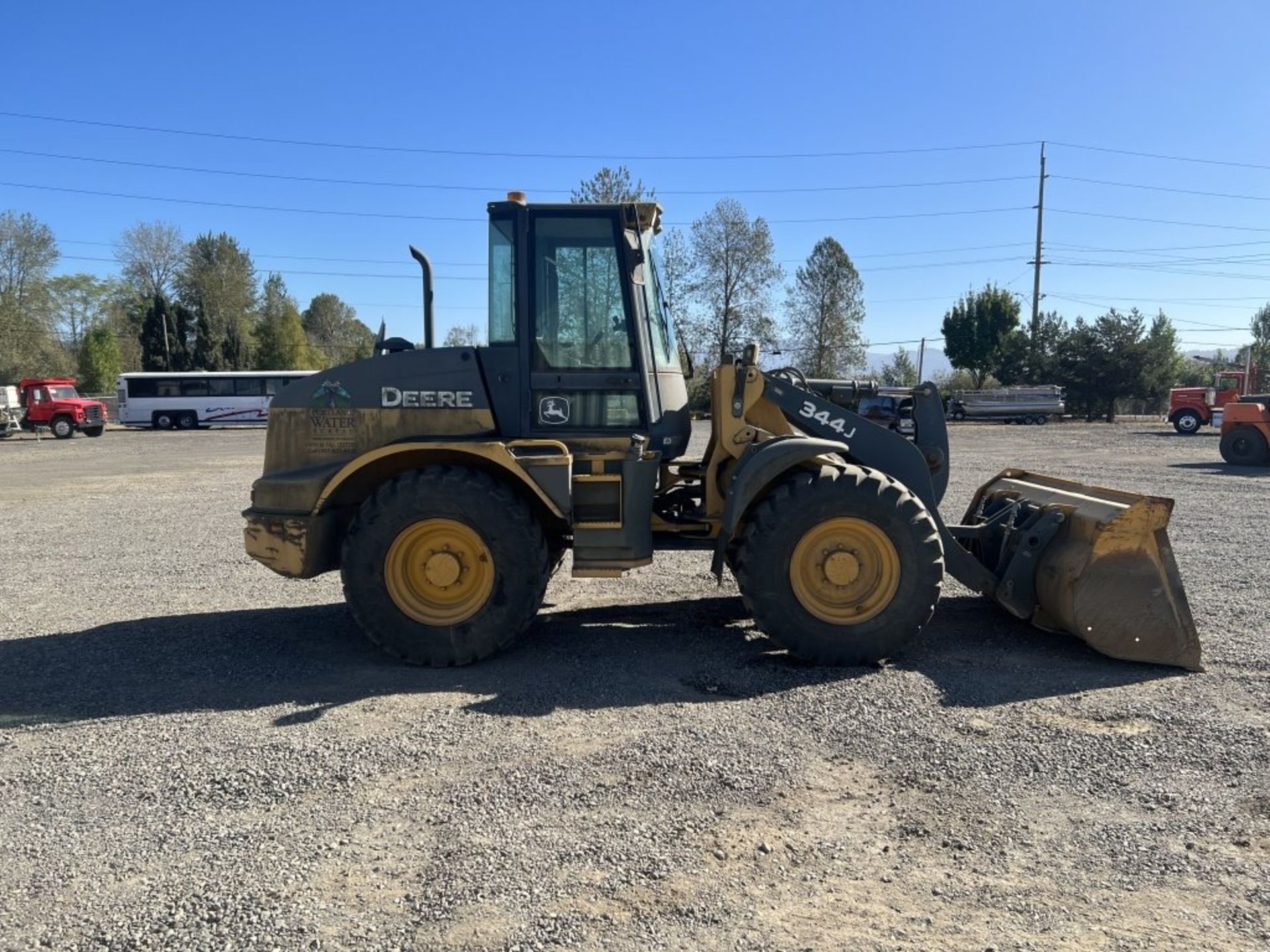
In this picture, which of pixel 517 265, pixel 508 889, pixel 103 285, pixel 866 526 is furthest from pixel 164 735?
pixel 103 285

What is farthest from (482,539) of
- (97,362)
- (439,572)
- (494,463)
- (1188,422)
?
(97,362)

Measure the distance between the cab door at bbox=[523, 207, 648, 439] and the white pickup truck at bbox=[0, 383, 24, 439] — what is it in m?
39.6

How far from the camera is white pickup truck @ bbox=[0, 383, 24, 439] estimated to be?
36250 mm

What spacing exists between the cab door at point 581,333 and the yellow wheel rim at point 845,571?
140cm

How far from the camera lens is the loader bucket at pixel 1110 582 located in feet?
17.3

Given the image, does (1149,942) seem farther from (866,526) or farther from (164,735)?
(164,735)

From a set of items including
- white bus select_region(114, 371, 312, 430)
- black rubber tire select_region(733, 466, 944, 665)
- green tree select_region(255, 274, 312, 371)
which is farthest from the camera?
green tree select_region(255, 274, 312, 371)

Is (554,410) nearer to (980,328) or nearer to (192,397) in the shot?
(192,397)

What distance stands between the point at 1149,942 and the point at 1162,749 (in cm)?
170

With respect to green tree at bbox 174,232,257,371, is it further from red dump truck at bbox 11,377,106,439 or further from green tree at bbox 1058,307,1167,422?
green tree at bbox 1058,307,1167,422

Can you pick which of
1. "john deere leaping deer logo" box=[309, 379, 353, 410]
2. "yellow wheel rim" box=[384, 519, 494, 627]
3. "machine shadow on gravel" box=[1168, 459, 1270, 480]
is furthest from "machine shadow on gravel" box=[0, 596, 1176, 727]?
"machine shadow on gravel" box=[1168, 459, 1270, 480]

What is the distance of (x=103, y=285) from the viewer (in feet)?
201

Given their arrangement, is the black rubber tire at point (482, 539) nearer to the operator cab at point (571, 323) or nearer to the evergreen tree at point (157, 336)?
the operator cab at point (571, 323)

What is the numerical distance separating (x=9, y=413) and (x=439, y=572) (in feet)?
131
